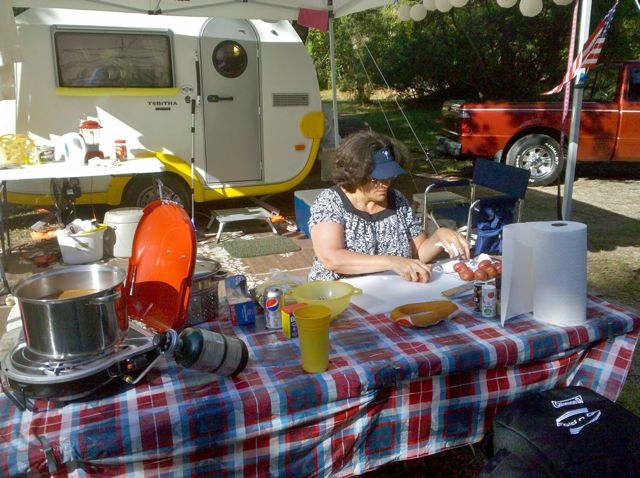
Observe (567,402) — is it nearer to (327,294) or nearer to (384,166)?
(327,294)

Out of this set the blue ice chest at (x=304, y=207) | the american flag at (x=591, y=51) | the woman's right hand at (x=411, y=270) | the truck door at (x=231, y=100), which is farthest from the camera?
the truck door at (x=231, y=100)

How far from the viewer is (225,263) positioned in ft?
17.8

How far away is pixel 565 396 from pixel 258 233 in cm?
498

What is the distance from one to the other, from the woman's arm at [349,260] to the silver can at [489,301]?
1.14 feet

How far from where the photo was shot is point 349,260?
2.48 metres

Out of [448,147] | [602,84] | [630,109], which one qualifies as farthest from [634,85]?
[448,147]

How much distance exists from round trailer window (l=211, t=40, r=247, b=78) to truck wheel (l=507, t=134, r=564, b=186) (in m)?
4.14

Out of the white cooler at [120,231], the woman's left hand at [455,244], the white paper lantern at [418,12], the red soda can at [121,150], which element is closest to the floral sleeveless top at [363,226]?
the woman's left hand at [455,244]

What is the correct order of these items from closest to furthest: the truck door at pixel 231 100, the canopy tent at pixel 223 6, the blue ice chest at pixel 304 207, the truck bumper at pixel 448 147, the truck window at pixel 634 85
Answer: the canopy tent at pixel 223 6 < the blue ice chest at pixel 304 207 < the truck door at pixel 231 100 < the truck window at pixel 634 85 < the truck bumper at pixel 448 147

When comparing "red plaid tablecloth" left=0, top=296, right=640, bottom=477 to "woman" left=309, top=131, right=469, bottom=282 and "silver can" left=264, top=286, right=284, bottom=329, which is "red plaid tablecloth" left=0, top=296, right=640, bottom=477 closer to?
"silver can" left=264, top=286, right=284, bottom=329

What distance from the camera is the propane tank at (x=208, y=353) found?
4.96 feet

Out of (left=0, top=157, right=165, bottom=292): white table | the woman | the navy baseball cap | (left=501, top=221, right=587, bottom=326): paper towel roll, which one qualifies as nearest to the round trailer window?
(left=0, top=157, right=165, bottom=292): white table

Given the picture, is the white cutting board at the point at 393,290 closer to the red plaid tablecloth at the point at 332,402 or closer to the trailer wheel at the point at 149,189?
the red plaid tablecloth at the point at 332,402

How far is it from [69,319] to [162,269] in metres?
0.40
